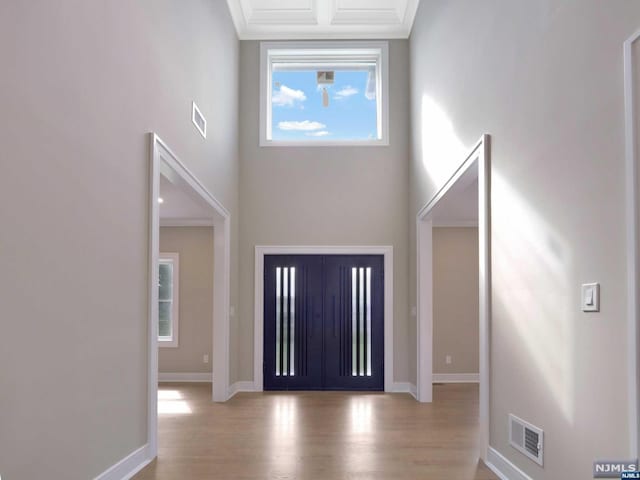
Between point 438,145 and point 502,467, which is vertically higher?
point 438,145

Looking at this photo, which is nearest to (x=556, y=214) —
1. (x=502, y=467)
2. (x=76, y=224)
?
(x=502, y=467)

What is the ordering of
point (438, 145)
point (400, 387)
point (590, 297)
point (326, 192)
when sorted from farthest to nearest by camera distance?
point (326, 192), point (400, 387), point (438, 145), point (590, 297)

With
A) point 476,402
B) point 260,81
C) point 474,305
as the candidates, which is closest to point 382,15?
point 260,81

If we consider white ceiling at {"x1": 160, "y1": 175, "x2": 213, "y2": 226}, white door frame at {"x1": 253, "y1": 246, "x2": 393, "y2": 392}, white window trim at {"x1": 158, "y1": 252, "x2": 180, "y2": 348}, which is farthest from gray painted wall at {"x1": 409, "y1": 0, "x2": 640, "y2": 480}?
white window trim at {"x1": 158, "y1": 252, "x2": 180, "y2": 348}

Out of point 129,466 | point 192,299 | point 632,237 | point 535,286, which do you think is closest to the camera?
point 632,237

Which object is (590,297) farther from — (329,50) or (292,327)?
(329,50)

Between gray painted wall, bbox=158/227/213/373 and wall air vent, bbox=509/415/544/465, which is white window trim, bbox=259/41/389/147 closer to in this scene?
gray painted wall, bbox=158/227/213/373

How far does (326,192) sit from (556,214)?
4924 millimetres

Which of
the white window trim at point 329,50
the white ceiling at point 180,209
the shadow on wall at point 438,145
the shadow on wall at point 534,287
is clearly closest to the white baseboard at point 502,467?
the shadow on wall at point 534,287

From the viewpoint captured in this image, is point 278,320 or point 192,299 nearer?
point 278,320

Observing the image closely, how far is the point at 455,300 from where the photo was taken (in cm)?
809

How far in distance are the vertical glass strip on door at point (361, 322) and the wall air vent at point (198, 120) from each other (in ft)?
9.57

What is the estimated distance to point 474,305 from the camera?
8062 mm

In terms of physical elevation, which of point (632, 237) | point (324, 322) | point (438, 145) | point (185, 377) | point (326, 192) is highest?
point (438, 145)
